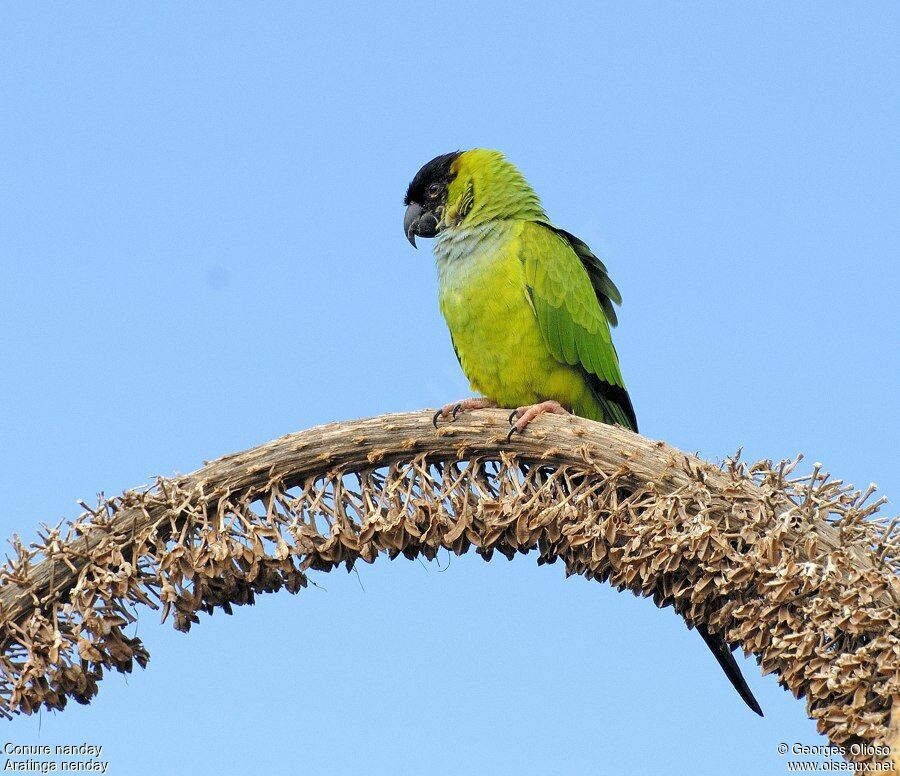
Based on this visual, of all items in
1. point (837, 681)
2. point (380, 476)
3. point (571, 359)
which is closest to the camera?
point (837, 681)

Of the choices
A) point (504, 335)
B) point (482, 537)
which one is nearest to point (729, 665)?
point (482, 537)

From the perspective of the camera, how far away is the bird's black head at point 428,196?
646 centimetres

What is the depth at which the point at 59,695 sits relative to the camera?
13.5 feet

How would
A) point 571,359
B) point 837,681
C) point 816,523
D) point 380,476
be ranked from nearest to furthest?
point 837,681
point 816,523
point 380,476
point 571,359

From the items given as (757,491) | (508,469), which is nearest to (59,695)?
(508,469)

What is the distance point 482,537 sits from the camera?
4141 mm

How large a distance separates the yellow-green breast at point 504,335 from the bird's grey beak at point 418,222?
69 centimetres

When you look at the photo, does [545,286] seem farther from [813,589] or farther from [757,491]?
[813,589]

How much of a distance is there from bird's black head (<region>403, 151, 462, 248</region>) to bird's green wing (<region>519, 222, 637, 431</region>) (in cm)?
77

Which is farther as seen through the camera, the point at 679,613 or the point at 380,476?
the point at 380,476

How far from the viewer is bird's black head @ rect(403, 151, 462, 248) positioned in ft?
21.2

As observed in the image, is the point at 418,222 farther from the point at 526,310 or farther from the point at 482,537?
the point at 482,537

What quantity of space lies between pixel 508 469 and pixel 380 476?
548 mm

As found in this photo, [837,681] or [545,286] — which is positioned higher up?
[545,286]
